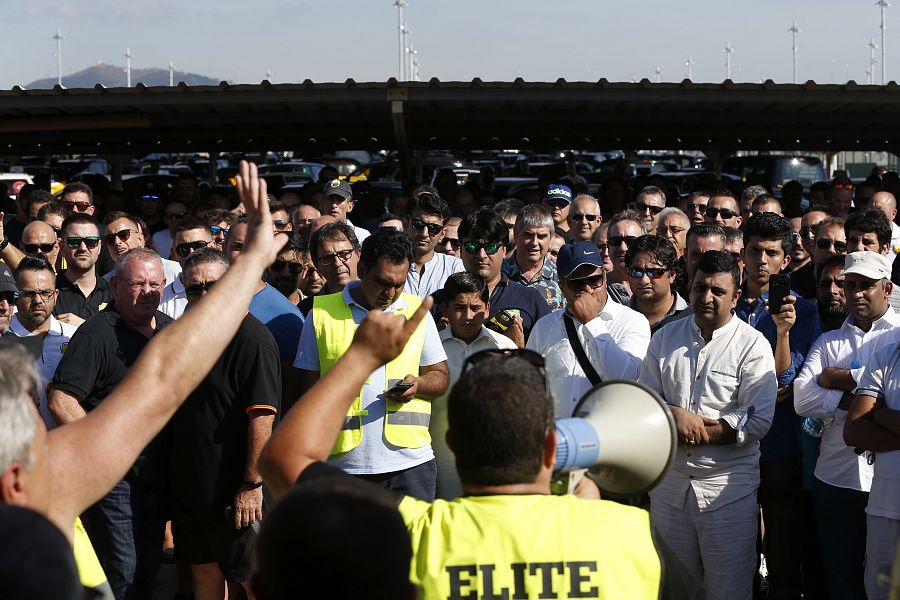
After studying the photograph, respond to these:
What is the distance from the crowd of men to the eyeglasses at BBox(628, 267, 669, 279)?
2 centimetres

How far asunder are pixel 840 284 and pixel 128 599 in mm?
4346

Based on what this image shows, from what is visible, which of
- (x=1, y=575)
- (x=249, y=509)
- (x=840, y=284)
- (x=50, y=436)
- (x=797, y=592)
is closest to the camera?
(x=1, y=575)

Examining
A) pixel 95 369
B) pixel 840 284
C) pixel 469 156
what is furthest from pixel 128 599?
pixel 469 156

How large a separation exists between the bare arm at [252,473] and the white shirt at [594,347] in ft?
4.74

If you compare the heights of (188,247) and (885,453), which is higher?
(188,247)

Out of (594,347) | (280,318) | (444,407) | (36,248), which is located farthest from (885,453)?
(36,248)

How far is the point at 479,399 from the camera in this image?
2420 mm

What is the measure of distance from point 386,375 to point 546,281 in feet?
7.00

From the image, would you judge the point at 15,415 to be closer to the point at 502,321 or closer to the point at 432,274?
the point at 502,321

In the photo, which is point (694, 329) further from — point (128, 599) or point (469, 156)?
point (469, 156)

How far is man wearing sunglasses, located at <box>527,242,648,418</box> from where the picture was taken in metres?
5.54

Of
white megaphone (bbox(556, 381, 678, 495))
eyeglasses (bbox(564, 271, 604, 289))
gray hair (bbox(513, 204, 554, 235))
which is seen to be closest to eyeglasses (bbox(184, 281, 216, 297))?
eyeglasses (bbox(564, 271, 604, 289))

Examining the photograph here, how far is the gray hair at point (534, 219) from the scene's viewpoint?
721 cm

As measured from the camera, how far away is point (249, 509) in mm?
5227
